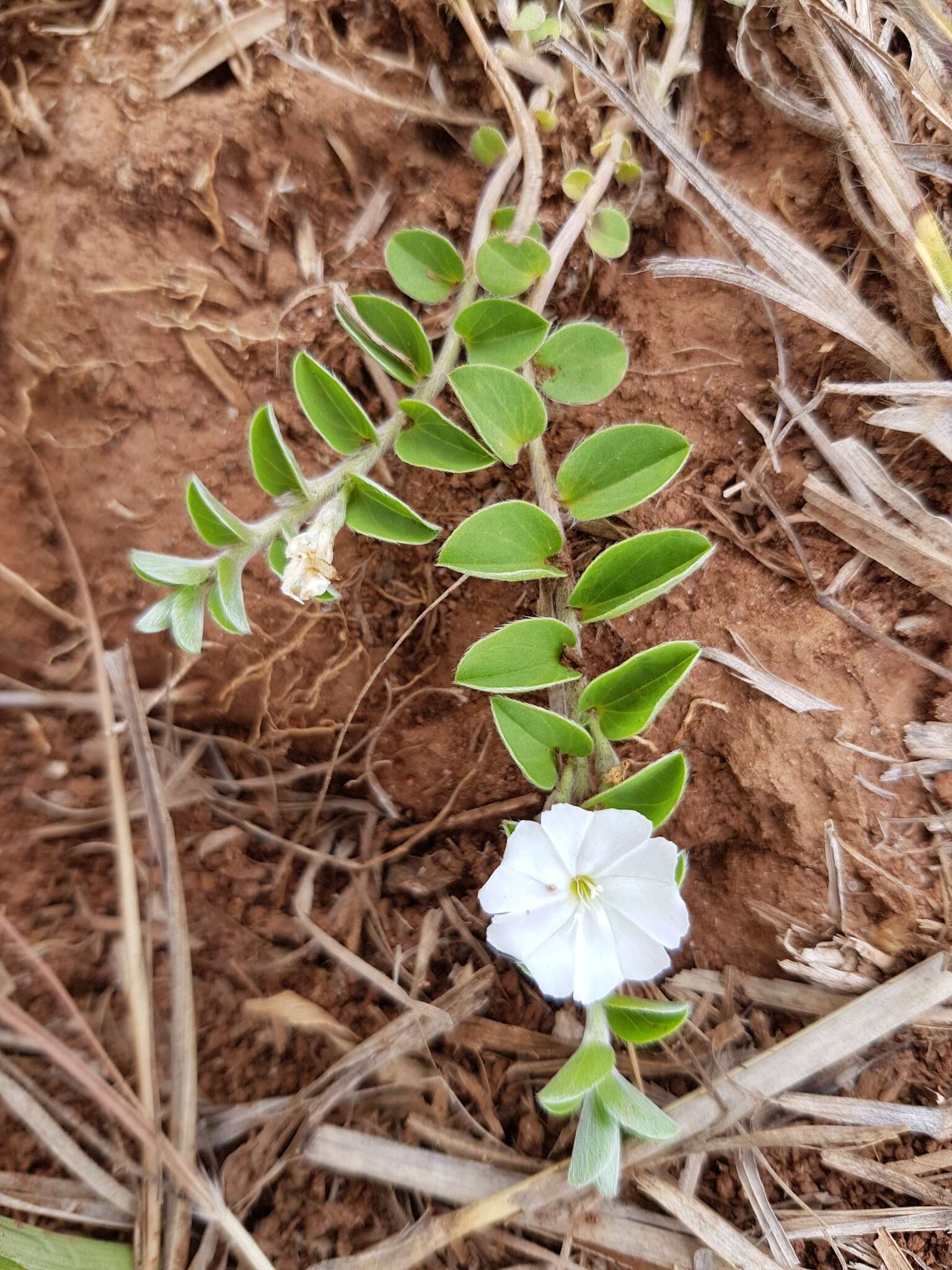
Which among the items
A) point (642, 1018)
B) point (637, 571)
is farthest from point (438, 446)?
point (642, 1018)

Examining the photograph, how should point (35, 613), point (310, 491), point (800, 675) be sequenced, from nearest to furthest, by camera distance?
1. point (310, 491)
2. point (800, 675)
3. point (35, 613)

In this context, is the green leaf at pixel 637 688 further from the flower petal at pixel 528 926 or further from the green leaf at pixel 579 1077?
the green leaf at pixel 579 1077

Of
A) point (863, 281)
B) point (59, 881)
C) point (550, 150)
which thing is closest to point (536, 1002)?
point (59, 881)

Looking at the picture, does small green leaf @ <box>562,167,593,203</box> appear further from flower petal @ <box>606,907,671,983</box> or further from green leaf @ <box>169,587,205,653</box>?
flower petal @ <box>606,907,671,983</box>

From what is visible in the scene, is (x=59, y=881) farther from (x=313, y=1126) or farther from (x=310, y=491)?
(x=310, y=491)

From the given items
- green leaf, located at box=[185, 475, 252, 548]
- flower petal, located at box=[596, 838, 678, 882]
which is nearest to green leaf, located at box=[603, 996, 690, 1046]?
flower petal, located at box=[596, 838, 678, 882]
